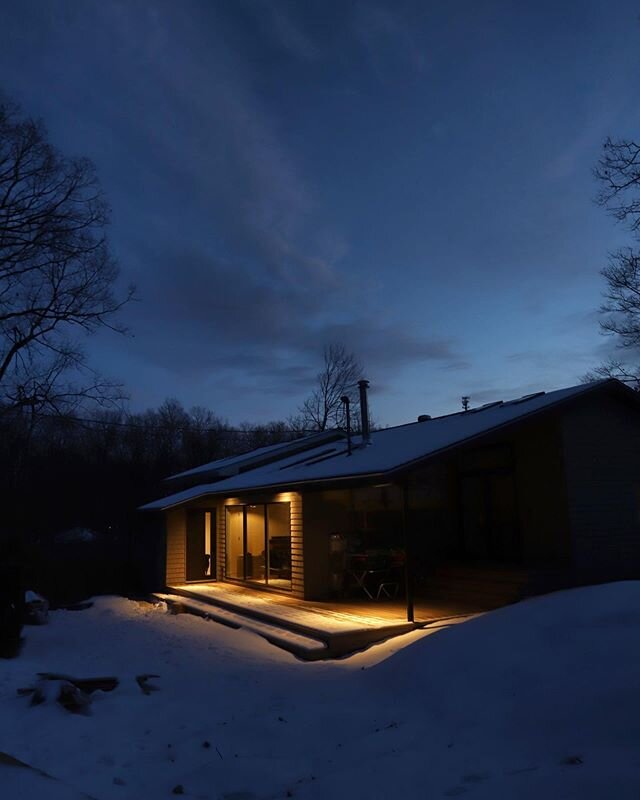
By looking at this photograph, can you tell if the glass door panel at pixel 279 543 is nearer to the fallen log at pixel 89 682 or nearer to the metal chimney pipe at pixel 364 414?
the metal chimney pipe at pixel 364 414

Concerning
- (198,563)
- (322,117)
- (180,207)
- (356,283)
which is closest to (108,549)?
(198,563)

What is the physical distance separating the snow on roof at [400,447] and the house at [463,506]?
0.06 meters

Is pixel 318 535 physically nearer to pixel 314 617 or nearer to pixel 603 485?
pixel 314 617

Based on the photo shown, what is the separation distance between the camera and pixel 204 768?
4984 mm

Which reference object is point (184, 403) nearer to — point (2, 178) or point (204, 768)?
point (2, 178)

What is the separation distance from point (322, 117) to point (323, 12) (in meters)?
2.90

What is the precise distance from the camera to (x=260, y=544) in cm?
1628

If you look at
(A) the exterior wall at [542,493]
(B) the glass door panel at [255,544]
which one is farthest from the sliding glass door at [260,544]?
(A) the exterior wall at [542,493]

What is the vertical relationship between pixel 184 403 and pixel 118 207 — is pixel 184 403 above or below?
above

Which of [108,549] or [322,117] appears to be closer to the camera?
[322,117]

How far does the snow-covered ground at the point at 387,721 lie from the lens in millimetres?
3963

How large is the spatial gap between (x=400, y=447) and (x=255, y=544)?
611 centimetres

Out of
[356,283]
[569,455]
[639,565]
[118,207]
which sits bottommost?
[639,565]

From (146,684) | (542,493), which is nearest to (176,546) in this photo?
(542,493)
